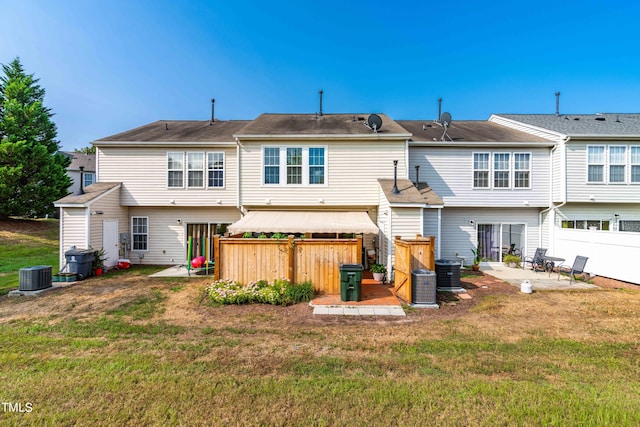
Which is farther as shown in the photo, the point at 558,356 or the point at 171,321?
the point at 171,321

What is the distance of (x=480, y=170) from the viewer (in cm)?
1466

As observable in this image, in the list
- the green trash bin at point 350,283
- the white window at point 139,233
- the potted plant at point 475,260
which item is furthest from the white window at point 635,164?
the white window at point 139,233

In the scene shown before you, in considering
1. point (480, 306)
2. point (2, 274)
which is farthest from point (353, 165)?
point (2, 274)

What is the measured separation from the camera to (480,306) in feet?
28.5

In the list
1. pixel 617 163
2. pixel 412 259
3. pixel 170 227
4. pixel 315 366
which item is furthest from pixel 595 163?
pixel 170 227

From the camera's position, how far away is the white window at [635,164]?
1389cm

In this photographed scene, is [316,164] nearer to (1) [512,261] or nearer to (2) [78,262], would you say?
(2) [78,262]

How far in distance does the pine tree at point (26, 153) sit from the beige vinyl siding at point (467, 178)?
31.4 metres

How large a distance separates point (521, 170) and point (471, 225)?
156 inches

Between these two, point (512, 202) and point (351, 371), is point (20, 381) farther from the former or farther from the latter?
point (512, 202)

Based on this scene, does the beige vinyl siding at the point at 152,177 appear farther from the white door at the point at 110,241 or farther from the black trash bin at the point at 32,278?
the black trash bin at the point at 32,278

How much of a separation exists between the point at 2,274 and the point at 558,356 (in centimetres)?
2131

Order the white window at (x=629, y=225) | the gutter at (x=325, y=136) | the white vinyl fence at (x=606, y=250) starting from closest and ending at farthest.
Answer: the white vinyl fence at (x=606, y=250), the gutter at (x=325, y=136), the white window at (x=629, y=225)

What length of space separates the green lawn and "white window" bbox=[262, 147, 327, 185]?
23.9 feet
